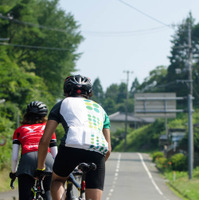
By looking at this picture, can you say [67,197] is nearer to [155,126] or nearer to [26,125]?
[26,125]

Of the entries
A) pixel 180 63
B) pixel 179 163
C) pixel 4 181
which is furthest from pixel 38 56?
pixel 180 63

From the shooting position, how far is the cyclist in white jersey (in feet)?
12.8

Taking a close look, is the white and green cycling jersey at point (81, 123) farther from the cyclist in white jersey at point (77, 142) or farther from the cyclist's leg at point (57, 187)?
the cyclist's leg at point (57, 187)

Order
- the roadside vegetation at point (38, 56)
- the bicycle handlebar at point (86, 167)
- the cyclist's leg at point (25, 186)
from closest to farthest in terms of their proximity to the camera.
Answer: the bicycle handlebar at point (86, 167) → the cyclist's leg at point (25, 186) → the roadside vegetation at point (38, 56)

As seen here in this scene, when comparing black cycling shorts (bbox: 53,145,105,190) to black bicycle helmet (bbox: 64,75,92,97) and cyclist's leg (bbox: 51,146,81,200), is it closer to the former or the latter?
A: cyclist's leg (bbox: 51,146,81,200)

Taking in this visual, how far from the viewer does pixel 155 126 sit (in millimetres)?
76125

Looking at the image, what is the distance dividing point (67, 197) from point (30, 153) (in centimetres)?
136

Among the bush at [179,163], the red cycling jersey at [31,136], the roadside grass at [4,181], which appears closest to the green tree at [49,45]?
the bush at [179,163]

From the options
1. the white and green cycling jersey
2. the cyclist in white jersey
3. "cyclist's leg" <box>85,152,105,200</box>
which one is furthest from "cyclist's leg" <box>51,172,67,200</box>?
the white and green cycling jersey

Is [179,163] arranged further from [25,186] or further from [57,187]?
[57,187]

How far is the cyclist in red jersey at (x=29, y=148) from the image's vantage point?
5.38 metres

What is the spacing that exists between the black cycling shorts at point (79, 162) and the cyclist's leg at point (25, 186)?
1.50m

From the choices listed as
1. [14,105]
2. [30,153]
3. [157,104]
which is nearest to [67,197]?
[30,153]

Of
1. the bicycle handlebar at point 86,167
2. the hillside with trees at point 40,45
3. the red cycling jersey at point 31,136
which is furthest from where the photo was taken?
the hillside with trees at point 40,45
